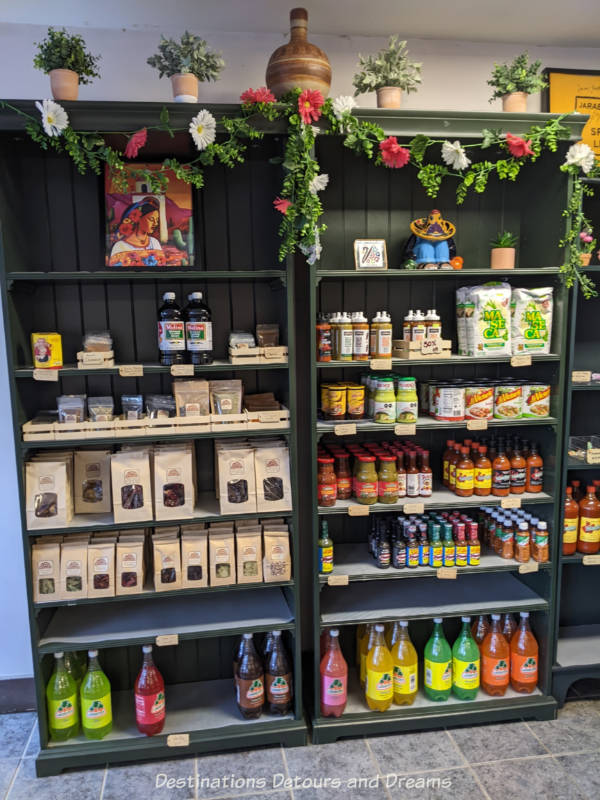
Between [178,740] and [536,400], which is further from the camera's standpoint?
[536,400]

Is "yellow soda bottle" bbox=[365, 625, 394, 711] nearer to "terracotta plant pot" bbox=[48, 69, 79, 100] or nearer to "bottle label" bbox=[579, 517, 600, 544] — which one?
"bottle label" bbox=[579, 517, 600, 544]

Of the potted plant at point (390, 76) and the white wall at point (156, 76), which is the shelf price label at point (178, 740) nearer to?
the white wall at point (156, 76)

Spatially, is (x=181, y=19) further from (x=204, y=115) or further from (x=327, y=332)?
(x=327, y=332)

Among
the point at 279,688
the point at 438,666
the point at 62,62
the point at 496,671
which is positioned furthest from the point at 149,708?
the point at 62,62

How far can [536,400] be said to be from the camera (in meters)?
2.97

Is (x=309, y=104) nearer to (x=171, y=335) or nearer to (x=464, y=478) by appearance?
(x=171, y=335)

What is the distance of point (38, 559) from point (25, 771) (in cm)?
95

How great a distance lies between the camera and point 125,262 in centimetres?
279

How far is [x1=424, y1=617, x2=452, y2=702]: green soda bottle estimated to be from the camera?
120 inches

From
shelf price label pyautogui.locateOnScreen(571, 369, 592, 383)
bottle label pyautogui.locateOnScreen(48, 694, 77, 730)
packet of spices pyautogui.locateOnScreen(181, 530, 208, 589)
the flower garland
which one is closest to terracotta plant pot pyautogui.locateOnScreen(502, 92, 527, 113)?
the flower garland

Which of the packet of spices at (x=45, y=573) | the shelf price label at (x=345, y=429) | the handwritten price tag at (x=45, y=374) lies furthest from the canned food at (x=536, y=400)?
the packet of spices at (x=45, y=573)

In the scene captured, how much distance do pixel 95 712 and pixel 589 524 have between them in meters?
2.46

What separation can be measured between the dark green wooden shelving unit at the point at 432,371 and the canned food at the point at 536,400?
0.05 meters

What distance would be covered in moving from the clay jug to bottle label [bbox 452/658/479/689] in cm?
268
